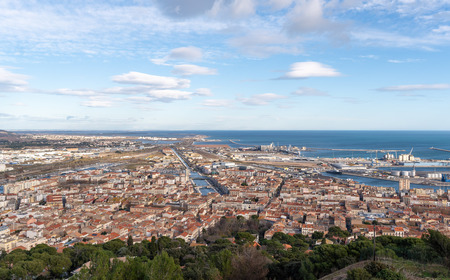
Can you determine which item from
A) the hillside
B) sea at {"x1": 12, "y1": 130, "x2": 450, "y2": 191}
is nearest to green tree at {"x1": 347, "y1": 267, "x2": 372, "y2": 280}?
sea at {"x1": 12, "y1": 130, "x2": 450, "y2": 191}

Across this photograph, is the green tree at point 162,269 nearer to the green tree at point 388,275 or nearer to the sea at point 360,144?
the green tree at point 388,275

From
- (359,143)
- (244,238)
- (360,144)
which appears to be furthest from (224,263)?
(359,143)

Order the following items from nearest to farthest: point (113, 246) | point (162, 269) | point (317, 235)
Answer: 1. point (162, 269)
2. point (113, 246)
3. point (317, 235)

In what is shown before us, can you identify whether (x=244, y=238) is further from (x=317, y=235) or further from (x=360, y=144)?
(x=360, y=144)

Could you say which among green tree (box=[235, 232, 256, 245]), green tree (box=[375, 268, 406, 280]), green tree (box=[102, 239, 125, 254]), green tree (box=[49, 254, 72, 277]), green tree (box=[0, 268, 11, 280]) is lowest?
green tree (box=[235, 232, 256, 245])

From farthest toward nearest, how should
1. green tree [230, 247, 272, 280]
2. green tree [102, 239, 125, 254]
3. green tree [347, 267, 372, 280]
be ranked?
1. green tree [102, 239, 125, 254]
2. green tree [230, 247, 272, 280]
3. green tree [347, 267, 372, 280]

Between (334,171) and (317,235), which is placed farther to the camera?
(334,171)

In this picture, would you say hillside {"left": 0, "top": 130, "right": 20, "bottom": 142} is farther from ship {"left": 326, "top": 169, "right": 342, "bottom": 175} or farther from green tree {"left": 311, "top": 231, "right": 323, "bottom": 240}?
green tree {"left": 311, "top": 231, "right": 323, "bottom": 240}

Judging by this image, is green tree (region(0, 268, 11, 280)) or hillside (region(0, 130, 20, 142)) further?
hillside (region(0, 130, 20, 142))

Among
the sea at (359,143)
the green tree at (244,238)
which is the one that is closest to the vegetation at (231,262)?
the green tree at (244,238)
